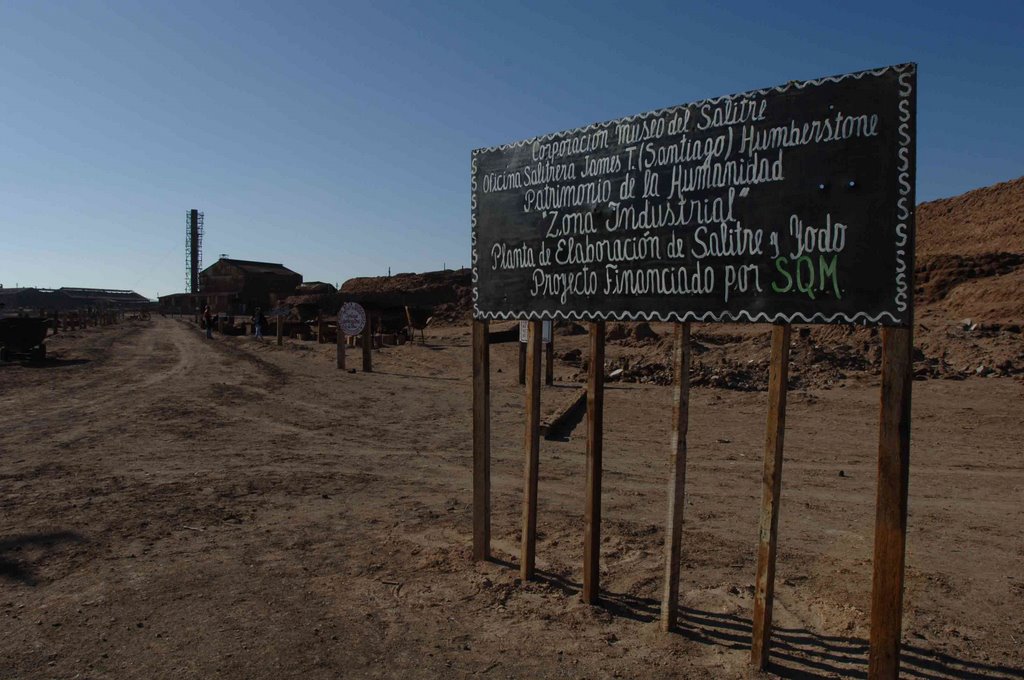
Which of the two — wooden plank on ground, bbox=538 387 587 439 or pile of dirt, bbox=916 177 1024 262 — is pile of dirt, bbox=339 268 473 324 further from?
wooden plank on ground, bbox=538 387 587 439

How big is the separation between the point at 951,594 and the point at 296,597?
4.31 metres

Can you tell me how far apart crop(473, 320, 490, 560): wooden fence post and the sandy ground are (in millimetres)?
342

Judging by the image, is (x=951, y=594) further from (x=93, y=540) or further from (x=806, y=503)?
(x=93, y=540)

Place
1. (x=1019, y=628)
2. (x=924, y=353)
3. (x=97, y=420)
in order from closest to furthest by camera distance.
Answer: (x=1019, y=628) < (x=97, y=420) < (x=924, y=353)

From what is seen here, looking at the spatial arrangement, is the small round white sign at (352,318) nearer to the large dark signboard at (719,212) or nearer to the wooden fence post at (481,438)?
the wooden fence post at (481,438)

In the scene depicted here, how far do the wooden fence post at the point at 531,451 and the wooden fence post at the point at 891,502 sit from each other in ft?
7.48

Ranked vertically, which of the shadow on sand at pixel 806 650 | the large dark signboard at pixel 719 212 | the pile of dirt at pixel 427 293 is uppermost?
the pile of dirt at pixel 427 293

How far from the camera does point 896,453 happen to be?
341 centimetres

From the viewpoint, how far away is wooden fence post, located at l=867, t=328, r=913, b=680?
3369 millimetres

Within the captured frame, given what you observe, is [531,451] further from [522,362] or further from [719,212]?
[522,362]

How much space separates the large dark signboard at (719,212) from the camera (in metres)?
3.52

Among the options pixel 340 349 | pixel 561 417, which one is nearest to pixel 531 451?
pixel 561 417

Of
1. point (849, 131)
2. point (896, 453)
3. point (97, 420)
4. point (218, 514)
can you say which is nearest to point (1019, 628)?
point (896, 453)

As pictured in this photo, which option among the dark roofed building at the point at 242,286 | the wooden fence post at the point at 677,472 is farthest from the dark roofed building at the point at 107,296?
the wooden fence post at the point at 677,472
